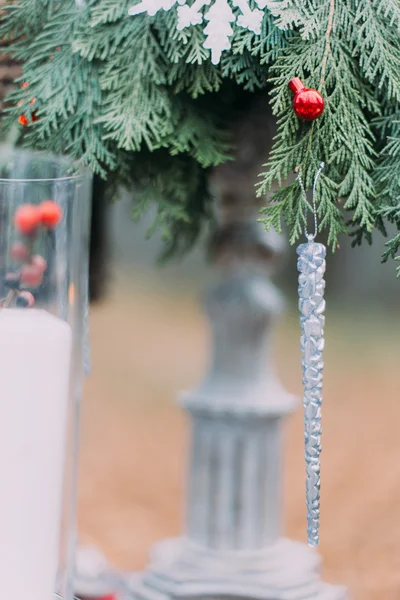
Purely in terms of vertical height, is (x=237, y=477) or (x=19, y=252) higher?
(x=19, y=252)

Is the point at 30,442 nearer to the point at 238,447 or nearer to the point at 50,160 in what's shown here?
the point at 50,160

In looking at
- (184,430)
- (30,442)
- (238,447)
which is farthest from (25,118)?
(184,430)

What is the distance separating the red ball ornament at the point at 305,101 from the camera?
0.53 meters

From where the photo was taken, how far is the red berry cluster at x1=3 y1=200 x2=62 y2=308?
0.57m

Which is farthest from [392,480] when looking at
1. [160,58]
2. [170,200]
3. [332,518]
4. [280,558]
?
[160,58]

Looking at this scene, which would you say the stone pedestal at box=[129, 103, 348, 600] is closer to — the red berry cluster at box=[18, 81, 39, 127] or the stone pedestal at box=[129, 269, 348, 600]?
the stone pedestal at box=[129, 269, 348, 600]

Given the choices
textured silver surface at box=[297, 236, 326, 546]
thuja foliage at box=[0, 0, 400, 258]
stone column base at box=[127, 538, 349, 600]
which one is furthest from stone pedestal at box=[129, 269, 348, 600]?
textured silver surface at box=[297, 236, 326, 546]

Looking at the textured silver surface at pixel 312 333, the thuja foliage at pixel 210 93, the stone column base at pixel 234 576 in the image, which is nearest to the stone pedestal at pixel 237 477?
the stone column base at pixel 234 576

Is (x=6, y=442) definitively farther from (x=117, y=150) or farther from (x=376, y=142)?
(x=376, y=142)

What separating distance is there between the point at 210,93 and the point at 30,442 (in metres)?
0.33

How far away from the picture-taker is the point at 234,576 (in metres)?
0.83

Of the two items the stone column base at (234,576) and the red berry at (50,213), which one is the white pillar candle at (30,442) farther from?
the stone column base at (234,576)

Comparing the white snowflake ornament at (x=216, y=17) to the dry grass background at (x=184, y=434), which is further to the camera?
the dry grass background at (x=184, y=434)

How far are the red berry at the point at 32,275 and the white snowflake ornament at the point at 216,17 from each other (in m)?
0.18
